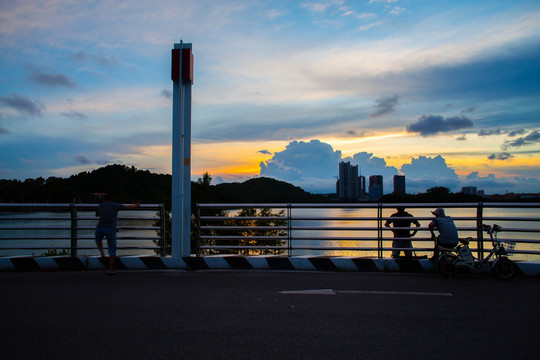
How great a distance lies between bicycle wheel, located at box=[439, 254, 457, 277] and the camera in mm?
8227

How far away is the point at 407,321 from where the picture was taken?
17.0ft

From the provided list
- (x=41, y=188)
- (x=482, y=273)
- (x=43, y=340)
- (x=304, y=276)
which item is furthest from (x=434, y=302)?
(x=41, y=188)

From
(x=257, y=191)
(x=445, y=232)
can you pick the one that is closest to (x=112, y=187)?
(x=257, y=191)

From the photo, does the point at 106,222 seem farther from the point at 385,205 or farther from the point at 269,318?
the point at 385,205

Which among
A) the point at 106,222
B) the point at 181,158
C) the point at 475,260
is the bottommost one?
the point at 475,260

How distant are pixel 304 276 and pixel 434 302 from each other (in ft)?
9.44

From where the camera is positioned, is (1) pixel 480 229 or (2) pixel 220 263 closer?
(1) pixel 480 229

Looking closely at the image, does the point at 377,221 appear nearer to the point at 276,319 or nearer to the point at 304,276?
the point at 304,276

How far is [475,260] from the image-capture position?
8.43m

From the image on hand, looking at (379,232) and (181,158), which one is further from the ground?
(181,158)

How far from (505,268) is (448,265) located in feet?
3.56

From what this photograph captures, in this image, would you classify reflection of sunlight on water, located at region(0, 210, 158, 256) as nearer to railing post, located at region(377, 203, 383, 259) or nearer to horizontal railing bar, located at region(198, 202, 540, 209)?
horizontal railing bar, located at region(198, 202, 540, 209)

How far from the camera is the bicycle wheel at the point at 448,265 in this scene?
823cm

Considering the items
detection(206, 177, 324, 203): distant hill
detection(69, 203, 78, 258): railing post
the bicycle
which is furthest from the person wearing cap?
detection(206, 177, 324, 203): distant hill
